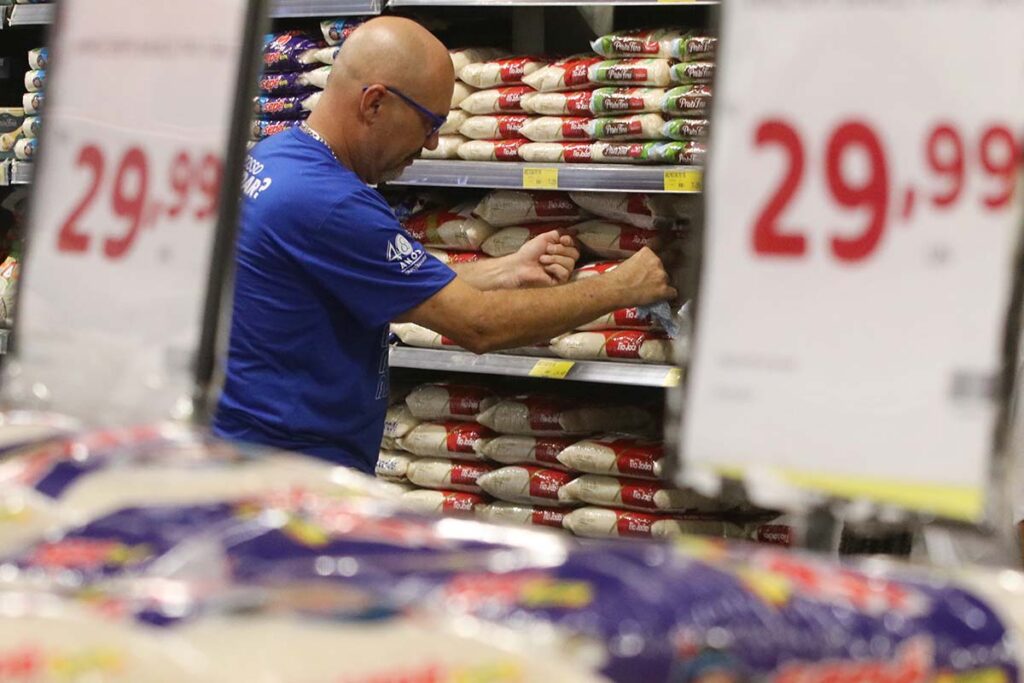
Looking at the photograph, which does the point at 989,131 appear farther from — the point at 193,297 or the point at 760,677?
the point at 193,297

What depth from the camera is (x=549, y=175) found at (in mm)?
3514

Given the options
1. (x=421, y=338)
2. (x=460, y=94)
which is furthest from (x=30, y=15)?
(x=421, y=338)

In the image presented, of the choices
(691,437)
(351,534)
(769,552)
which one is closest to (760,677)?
(769,552)

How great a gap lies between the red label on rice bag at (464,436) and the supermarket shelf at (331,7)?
3.57 feet

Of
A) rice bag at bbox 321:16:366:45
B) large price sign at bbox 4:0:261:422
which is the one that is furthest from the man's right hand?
large price sign at bbox 4:0:261:422

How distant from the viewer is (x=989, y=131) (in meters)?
1.06

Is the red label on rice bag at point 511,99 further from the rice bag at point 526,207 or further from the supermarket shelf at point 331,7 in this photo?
the supermarket shelf at point 331,7

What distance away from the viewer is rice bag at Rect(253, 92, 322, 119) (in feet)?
13.0

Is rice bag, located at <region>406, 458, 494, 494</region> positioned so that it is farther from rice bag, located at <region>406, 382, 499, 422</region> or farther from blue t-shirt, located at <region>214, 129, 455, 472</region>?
blue t-shirt, located at <region>214, 129, 455, 472</region>

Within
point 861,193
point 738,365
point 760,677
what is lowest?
point 760,677

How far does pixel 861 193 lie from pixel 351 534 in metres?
0.48

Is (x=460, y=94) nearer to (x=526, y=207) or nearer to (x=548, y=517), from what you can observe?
(x=526, y=207)

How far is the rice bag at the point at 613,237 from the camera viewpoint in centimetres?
353

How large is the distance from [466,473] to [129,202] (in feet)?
8.47
